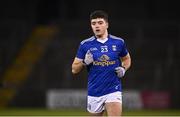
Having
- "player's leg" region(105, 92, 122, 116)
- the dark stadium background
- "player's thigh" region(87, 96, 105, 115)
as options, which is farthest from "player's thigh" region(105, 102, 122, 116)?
the dark stadium background

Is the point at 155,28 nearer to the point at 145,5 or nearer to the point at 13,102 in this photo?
the point at 145,5

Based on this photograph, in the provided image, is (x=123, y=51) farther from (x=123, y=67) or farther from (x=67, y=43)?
(x=67, y=43)

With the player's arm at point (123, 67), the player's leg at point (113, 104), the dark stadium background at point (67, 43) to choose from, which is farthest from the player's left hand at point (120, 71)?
the dark stadium background at point (67, 43)

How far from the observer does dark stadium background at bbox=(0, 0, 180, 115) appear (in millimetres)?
20969

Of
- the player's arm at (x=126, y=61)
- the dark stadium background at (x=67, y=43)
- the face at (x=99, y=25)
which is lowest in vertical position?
the dark stadium background at (x=67, y=43)

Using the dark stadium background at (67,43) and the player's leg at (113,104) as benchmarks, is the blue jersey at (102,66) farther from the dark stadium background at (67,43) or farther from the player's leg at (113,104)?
the dark stadium background at (67,43)

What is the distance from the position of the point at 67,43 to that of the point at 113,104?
43.1ft

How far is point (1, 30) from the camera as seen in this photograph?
77.6 feet

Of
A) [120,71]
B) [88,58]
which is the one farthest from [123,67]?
[88,58]

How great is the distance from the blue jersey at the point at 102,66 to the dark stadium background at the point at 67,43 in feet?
39.5

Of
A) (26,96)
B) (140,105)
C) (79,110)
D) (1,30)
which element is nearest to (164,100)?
(140,105)

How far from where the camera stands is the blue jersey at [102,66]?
8734mm

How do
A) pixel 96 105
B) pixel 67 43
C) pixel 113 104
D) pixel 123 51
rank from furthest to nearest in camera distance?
pixel 67 43, pixel 123 51, pixel 96 105, pixel 113 104

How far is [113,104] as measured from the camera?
8.66 m
